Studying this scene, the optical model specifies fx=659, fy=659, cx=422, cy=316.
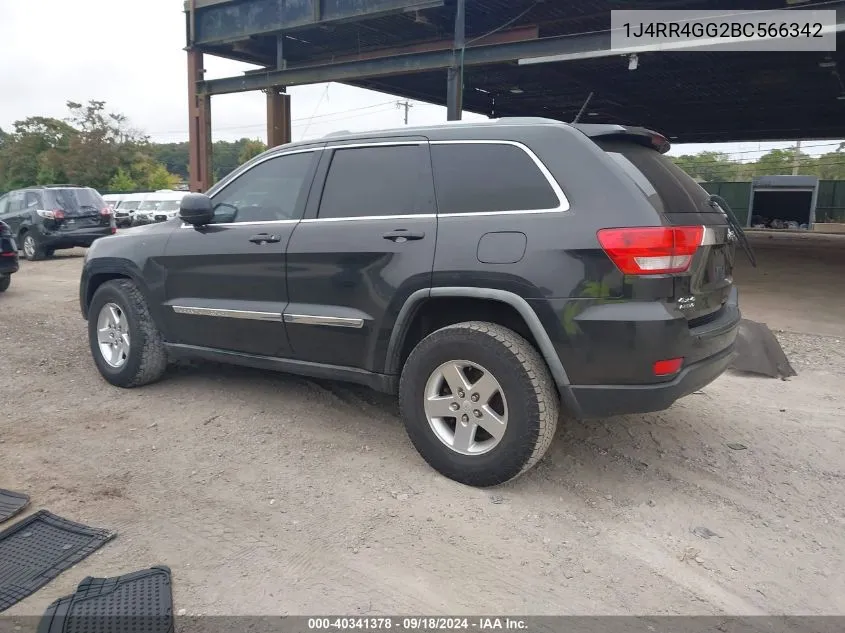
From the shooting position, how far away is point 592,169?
3199mm

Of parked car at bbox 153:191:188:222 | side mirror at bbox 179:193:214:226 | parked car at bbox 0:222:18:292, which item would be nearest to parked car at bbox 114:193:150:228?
parked car at bbox 153:191:188:222

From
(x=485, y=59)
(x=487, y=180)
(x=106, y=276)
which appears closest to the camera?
(x=487, y=180)

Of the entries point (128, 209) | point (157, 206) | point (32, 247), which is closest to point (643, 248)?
point (32, 247)

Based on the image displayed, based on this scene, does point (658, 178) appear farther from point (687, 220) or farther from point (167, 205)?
point (167, 205)

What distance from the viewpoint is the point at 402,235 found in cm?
360

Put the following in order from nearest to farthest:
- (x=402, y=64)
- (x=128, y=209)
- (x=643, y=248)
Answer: (x=643, y=248) → (x=402, y=64) → (x=128, y=209)

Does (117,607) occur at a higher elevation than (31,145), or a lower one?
lower

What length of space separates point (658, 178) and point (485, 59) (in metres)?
8.22

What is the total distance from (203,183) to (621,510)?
46.9ft

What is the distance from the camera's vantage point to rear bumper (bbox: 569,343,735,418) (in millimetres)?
3088

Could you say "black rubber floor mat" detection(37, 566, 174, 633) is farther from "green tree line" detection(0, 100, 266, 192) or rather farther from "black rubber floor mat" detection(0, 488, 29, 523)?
"green tree line" detection(0, 100, 266, 192)

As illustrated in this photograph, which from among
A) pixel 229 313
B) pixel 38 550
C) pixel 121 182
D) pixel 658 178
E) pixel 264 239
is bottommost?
pixel 38 550

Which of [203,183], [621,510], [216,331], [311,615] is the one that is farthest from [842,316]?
[203,183]

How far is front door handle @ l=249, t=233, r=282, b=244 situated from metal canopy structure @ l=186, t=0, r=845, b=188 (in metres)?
7.12
